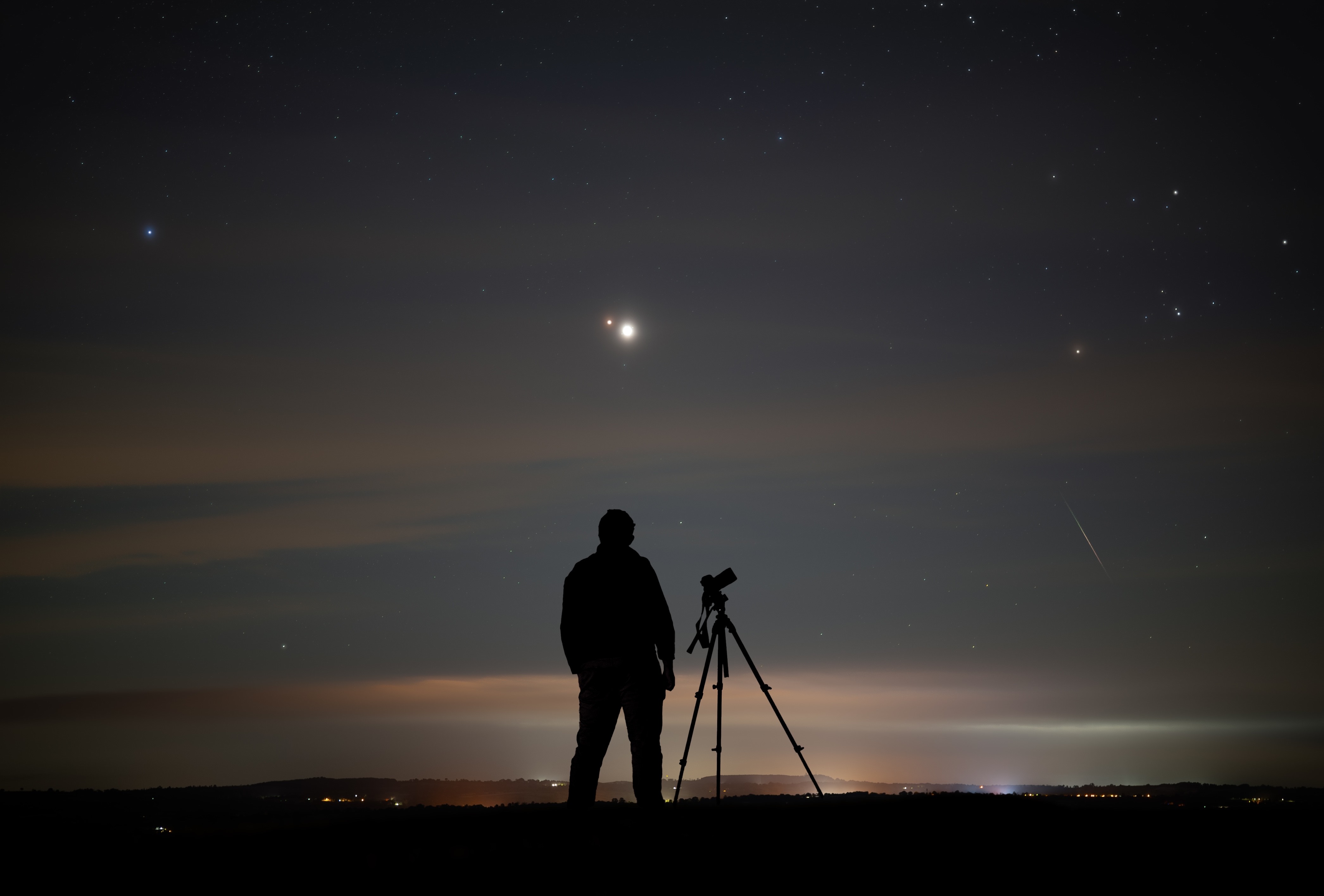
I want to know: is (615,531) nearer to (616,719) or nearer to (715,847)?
(616,719)

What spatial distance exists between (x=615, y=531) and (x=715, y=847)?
10.9 ft

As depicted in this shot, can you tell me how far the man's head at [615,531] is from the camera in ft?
28.1

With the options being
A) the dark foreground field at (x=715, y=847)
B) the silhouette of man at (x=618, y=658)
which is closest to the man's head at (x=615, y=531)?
the silhouette of man at (x=618, y=658)

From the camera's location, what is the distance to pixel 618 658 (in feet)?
26.9

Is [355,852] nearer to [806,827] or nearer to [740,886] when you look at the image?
[740,886]

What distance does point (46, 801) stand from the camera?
14195mm

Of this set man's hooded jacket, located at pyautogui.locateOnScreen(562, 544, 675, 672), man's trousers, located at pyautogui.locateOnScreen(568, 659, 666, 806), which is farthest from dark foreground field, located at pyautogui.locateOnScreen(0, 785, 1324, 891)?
man's hooded jacket, located at pyautogui.locateOnScreen(562, 544, 675, 672)

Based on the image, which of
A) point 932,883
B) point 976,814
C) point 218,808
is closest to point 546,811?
point 976,814

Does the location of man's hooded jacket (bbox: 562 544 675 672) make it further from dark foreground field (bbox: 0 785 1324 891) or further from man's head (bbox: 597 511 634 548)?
dark foreground field (bbox: 0 785 1324 891)

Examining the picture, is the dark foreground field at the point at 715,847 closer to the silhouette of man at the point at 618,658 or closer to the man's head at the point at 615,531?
the silhouette of man at the point at 618,658

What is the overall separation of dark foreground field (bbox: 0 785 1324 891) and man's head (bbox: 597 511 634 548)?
225 cm

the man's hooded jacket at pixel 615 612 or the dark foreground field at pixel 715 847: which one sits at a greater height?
the man's hooded jacket at pixel 615 612

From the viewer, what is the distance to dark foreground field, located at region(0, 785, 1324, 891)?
5.38 metres

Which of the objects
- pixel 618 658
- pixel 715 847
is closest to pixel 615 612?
pixel 618 658
